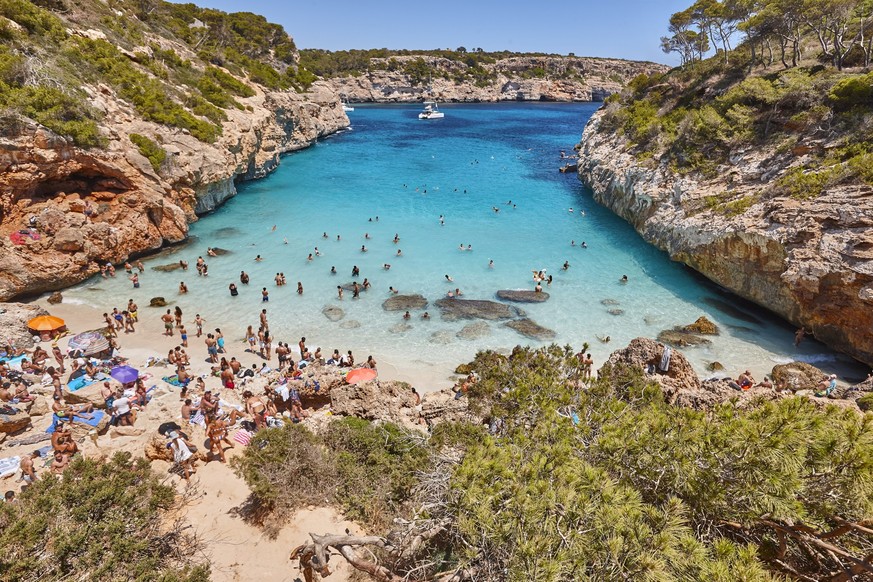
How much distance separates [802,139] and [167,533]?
2788cm

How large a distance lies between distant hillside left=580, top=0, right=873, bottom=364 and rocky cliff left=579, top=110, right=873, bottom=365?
5 centimetres

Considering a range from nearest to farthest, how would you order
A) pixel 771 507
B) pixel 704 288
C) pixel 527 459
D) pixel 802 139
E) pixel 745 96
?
1. pixel 771 507
2. pixel 527 459
3. pixel 802 139
4. pixel 704 288
5. pixel 745 96

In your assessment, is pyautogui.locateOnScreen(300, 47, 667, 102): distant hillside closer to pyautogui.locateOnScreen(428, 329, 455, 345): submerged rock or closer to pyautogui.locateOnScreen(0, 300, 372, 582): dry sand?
pyautogui.locateOnScreen(428, 329, 455, 345): submerged rock

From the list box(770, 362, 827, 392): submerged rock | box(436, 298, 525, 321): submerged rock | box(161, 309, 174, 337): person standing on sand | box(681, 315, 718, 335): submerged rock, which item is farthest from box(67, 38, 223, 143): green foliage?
box(770, 362, 827, 392): submerged rock

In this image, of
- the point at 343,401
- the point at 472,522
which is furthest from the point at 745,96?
the point at 472,522

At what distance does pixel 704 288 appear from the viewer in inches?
877

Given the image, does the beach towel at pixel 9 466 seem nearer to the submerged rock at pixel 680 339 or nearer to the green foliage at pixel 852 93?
the submerged rock at pixel 680 339

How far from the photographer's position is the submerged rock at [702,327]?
18438 millimetres

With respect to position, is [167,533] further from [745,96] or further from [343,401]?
[745,96]

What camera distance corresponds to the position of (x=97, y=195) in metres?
22.1

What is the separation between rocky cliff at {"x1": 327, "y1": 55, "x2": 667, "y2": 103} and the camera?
121750mm

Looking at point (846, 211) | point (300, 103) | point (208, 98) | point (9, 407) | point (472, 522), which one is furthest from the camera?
point (300, 103)

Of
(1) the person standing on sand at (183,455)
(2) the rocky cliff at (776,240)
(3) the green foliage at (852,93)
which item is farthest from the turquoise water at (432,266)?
(3) the green foliage at (852,93)

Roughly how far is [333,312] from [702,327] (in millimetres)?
16594
